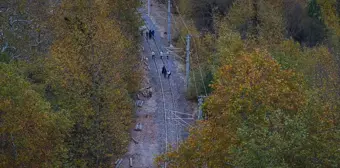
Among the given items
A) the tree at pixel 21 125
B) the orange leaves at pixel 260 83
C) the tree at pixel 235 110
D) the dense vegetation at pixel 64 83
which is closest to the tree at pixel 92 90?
the dense vegetation at pixel 64 83

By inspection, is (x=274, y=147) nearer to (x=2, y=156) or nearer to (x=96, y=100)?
(x=2, y=156)

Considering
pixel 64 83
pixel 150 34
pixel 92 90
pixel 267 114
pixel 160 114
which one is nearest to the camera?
pixel 267 114

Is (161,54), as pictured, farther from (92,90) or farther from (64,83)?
(64,83)

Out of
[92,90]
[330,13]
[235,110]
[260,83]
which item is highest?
[330,13]

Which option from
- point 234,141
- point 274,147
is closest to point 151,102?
point 234,141

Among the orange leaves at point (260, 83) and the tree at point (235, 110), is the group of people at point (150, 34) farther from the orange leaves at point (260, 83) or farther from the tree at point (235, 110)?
the tree at point (235, 110)

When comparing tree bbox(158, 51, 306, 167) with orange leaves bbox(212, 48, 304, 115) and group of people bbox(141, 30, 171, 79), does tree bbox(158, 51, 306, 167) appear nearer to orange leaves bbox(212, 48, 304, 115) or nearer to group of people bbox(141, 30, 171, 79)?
orange leaves bbox(212, 48, 304, 115)

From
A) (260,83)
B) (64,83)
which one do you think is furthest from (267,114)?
(64,83)
